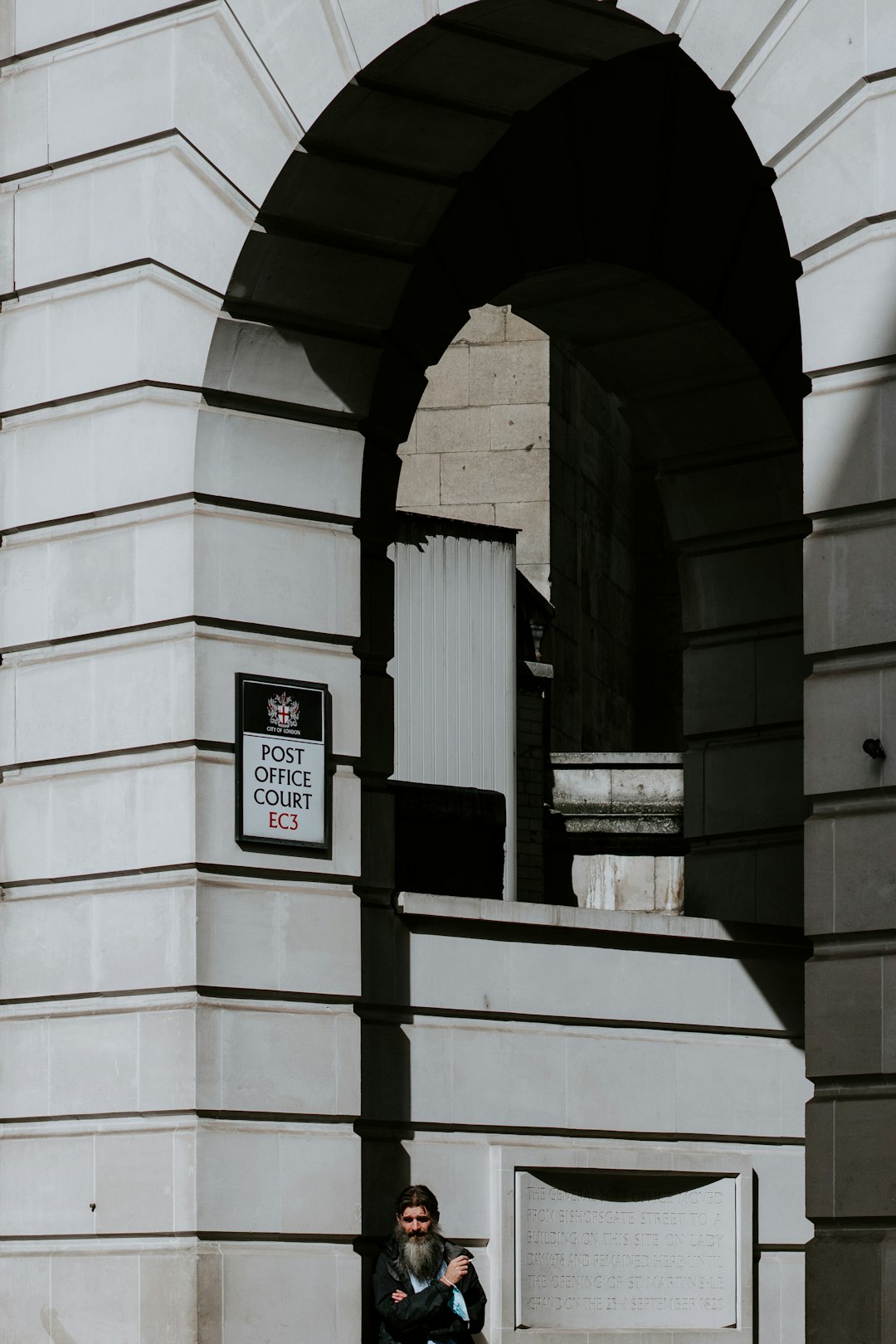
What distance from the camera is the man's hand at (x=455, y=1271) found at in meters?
13.6

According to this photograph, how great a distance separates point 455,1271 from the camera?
13594 millimetres

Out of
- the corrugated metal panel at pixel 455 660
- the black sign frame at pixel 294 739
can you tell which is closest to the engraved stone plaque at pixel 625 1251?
the black sign frame at pixel 294 739

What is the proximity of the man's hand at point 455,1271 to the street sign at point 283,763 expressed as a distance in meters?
2.74

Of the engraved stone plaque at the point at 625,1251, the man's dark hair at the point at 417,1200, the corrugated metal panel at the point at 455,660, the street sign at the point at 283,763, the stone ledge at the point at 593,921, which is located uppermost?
the corrugated metal panel at the point at 455,660

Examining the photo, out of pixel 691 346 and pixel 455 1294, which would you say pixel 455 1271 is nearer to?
pixel 455 1294

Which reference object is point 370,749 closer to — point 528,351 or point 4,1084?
point 4,1084

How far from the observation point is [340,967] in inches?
588

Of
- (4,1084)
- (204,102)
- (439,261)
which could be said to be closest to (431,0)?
(204,102)

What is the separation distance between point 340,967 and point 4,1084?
2190 millimetres

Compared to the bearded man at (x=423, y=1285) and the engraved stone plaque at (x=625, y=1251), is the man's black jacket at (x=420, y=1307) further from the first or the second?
the engraved stone plaque at (x=625, y=1251)

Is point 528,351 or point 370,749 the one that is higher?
point 528,351

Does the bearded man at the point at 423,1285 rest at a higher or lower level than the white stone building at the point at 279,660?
lower

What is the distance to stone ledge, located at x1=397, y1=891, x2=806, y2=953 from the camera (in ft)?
53.5

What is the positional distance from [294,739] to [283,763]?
177mm
